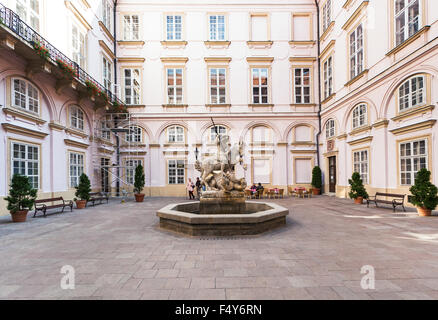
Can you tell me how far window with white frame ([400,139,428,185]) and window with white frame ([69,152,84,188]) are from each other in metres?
19.0

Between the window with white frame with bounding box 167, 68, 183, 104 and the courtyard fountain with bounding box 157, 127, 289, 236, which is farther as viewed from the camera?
the window with white frame with bounding box 167, 68, 183, 104

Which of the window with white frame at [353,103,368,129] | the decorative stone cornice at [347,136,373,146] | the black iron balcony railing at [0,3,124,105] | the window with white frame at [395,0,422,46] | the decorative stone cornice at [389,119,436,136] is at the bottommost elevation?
the decorative stone cornice at [347,136,373,146]

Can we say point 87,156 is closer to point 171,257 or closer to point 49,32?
point 49,32

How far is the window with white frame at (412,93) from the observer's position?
10.7 meters

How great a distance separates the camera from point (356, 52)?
15250 millimetres

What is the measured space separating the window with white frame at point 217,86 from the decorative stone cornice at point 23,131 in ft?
41.4

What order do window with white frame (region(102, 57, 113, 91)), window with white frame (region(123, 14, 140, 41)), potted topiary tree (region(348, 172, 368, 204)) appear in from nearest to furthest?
potted topiary tree (region(348, 172, 368, 204)), window with white frame (region(102, 57, 113, 91)), window with white frame (region(123, 14, 140, 41))

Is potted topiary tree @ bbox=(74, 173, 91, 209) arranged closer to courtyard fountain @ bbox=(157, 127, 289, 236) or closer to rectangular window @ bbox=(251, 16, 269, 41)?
courtyard fountain @ bbox=(157, 127, 289, 236)

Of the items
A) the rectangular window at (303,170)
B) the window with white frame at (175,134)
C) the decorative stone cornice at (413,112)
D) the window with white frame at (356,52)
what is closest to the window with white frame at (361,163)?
the decorative stone cornice at (413,112)

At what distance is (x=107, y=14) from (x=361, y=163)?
2298 centimetres

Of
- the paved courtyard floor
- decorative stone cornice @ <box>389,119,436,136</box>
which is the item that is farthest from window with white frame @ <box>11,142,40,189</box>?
decorative stone cornice @ <box>389,119,436,136</box>

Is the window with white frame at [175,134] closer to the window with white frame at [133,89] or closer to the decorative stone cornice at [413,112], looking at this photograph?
the window with white frame at [133,89]

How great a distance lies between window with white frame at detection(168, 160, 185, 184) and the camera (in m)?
19.8

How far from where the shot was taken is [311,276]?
3816 millimetres
